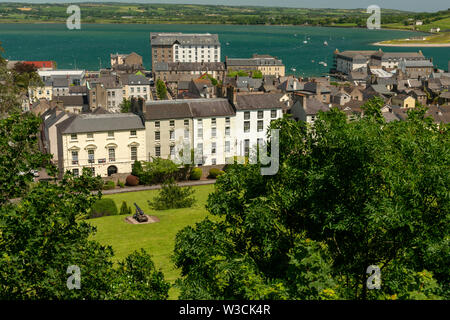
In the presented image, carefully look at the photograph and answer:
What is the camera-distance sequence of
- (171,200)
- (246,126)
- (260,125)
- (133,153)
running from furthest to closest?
1. (260,125)
2. (246,126)
3. (133,153)
4. (171,200)

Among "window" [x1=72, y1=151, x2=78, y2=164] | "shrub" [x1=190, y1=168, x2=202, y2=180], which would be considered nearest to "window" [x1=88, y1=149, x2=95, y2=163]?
"window" [x1=72, y1=151, x2=78, y2=164]

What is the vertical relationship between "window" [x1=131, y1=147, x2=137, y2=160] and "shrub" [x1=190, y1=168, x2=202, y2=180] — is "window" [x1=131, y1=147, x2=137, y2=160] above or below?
above

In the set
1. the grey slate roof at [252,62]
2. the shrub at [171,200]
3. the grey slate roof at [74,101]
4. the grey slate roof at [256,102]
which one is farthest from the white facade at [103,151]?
the grey slate roof at [252,62]

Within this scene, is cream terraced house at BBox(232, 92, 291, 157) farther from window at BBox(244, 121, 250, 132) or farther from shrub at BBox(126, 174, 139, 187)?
shrub at BBox(126, 174, 139, 187)

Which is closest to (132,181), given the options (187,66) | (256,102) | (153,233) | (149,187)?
(149,187)

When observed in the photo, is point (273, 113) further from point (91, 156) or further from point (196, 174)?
point (91, 156)

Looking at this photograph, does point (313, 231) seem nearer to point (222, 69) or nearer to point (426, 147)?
point (426, 147)

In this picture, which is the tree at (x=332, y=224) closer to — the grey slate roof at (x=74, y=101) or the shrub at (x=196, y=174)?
the shrub at (x=196, y=174)
